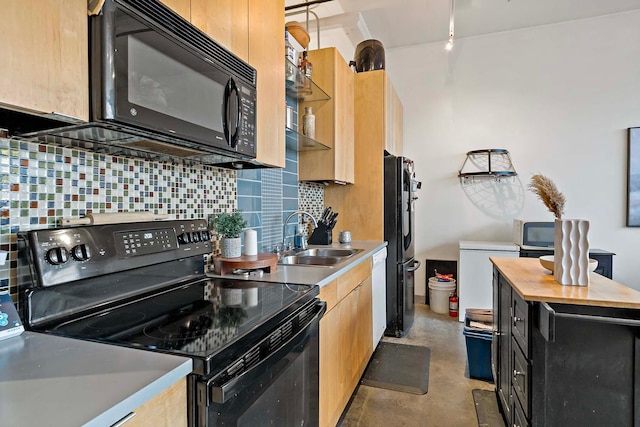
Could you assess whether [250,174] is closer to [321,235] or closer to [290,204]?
[290,204]

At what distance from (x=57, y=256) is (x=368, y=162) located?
2.69m

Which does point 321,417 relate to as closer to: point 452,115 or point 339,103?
point 339,103

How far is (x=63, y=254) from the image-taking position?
94 centimetres

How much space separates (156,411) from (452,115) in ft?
14.4

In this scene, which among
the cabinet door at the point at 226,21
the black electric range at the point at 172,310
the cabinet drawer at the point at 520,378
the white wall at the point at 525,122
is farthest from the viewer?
the white wall at the point at 525,122

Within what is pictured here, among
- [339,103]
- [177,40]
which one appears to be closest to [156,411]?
[177,40]

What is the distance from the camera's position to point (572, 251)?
150cm

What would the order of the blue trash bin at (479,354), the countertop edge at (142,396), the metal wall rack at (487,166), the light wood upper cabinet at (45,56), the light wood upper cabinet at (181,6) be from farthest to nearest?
the metal wall rack at (487,166)
the blue trash bin at (479,354)
the light wood upper cabinet at (181,6)
the light wood upper cabinet at (45,56)
the countertop edge at (142,396)

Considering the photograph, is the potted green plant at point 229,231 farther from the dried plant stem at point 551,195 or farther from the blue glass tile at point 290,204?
the dried plant stem at point 551,195

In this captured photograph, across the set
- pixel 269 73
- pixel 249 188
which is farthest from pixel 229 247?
pixel 269 73

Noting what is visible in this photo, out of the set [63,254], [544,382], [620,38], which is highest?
[620,38]

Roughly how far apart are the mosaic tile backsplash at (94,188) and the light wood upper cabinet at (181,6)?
1.77ft

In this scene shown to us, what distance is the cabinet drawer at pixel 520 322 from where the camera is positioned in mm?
1433

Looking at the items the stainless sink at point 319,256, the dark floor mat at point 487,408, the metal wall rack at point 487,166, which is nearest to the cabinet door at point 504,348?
the dark floor mat at point 487,408
